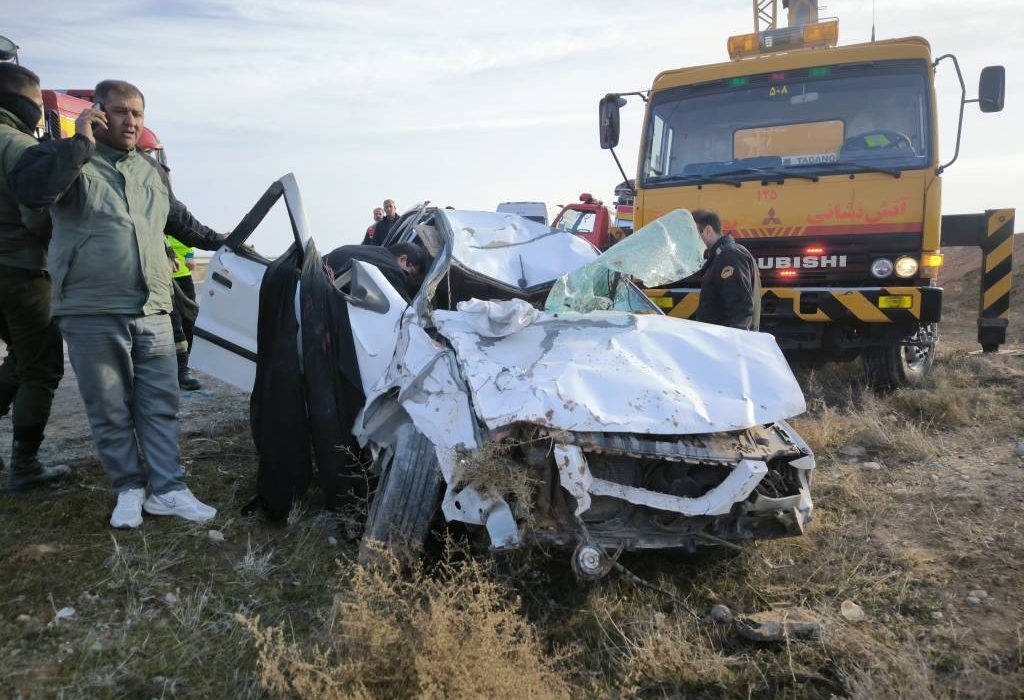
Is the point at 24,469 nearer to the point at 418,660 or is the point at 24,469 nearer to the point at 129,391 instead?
the point at 129,391

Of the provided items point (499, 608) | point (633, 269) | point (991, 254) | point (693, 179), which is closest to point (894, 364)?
point (991, 254)

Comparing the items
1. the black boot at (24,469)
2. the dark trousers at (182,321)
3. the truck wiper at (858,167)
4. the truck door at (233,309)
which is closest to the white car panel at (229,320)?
the truck door at (233,309)

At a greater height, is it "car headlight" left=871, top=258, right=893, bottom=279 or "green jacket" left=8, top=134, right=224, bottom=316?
"green jacket" left=8, top=134, right=224, bottom=316

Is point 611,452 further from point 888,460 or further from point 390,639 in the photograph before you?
point 888,460

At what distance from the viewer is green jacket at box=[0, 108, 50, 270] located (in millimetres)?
3182

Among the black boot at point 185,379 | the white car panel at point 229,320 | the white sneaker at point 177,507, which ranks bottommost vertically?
the black boot at point 185,379

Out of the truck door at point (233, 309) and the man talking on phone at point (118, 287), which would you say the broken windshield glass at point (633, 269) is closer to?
the truck door at point (233, 309)

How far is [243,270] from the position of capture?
3.67m

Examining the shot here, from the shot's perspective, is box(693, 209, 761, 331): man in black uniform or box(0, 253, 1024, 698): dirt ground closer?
box(0, 253, 1024, 698): dirt ground

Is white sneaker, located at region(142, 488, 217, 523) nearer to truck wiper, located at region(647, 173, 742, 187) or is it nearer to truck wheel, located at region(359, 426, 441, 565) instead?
truck wheel, located at region(359, 426, 441, 565)

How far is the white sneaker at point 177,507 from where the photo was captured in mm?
3266

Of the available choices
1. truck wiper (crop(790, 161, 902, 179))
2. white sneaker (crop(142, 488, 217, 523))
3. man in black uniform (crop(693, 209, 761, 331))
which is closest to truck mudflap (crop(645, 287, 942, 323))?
truck wiper (crop(790, 161, 902, 179))

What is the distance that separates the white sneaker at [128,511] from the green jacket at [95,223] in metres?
0.82

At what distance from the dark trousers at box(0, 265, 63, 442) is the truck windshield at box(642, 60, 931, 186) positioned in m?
4.34
